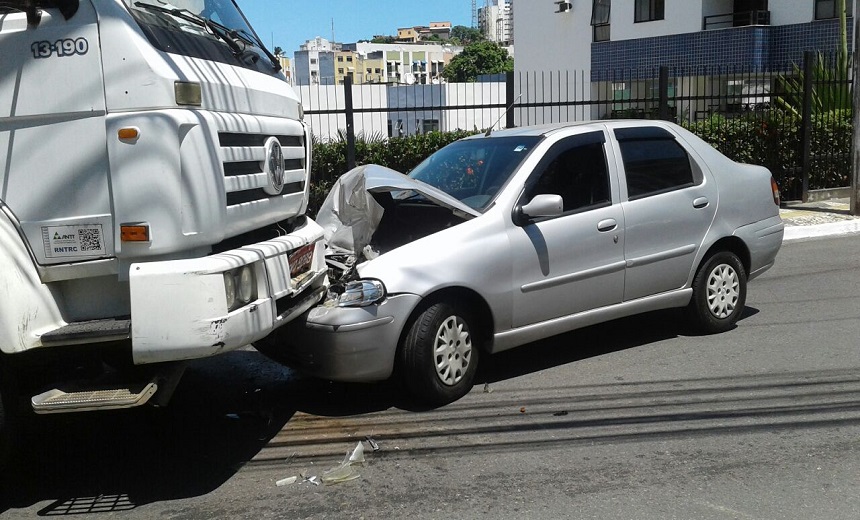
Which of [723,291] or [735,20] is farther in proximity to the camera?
[735,20]

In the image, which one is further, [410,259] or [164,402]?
[410,259]

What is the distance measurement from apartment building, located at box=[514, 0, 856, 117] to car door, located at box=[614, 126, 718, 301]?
14.1 m

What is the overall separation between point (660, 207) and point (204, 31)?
3.59 metres

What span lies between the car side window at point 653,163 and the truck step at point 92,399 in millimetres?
3882

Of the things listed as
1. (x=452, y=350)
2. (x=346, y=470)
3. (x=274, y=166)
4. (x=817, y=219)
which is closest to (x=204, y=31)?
(x=274, y=166)

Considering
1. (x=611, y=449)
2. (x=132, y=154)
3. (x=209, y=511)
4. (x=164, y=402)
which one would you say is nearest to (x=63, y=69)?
(x=132, y=154)

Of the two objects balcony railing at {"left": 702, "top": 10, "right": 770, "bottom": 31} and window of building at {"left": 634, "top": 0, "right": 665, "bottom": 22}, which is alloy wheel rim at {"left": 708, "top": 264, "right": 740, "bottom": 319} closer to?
balcony railing at {"left": 702, "top": 10, "right": 770, "bottom": 31}

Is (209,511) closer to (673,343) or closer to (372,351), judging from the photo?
(372,351)

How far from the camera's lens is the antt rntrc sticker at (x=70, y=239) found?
403 centimetres

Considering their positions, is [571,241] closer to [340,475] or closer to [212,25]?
[340,475]

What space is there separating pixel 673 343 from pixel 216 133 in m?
4.21

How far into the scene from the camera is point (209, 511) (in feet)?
13.6

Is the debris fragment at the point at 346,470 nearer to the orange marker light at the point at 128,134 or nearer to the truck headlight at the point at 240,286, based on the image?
the truck headlight at the point at 240,286

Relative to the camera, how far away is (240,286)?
13.9ft
